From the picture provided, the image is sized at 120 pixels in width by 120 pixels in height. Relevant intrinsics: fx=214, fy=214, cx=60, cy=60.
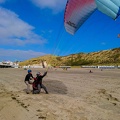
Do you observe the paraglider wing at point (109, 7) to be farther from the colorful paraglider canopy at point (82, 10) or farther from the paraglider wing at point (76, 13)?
the paraglider wing at point (76, 13)

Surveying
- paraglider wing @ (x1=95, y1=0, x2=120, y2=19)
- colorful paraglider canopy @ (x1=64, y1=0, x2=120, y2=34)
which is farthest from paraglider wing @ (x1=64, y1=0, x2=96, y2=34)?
paraglider wing @ (x1=95, y1=0, x2=120, y2=19)

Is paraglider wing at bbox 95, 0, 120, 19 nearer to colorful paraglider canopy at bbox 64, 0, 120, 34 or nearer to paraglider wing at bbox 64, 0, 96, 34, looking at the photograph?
colorful paraglider canopy at bbox 64, 0, 120, 34

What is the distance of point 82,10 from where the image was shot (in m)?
10.9

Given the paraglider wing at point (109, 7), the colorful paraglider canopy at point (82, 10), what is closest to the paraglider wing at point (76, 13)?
the colorful paraglider canopy at point (82, 10)

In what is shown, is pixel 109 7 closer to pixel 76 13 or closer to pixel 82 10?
pixel 82 10

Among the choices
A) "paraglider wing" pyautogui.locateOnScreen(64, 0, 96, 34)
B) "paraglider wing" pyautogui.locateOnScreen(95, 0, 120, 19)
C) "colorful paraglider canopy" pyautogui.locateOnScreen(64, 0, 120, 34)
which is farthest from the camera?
"paraglider wing" pyautogui.locateOnScreen(64, 0, 96, 34)

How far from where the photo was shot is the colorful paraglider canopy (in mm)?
9320

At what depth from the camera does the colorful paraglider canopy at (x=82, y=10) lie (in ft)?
30.6

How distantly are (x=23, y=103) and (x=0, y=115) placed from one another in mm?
2249

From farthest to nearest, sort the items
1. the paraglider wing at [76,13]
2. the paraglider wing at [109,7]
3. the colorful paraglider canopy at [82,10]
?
the paraglider wing at [76,13] → the colorful paraglider canopy at [82,10] → the paraglider wing at [109,7]

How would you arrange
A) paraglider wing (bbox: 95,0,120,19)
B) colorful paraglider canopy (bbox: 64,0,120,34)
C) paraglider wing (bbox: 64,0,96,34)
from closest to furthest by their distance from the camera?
paraglider wing (bbox: 95,0,120,19)
colorful paraglider canopy (bbox: 64,0,120,34)
paraglider wing (bbox: 64,0,96,34)

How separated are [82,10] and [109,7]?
186cm

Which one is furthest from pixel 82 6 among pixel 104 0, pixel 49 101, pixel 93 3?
pixel 49 101

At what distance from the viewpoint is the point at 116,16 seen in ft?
31.2
